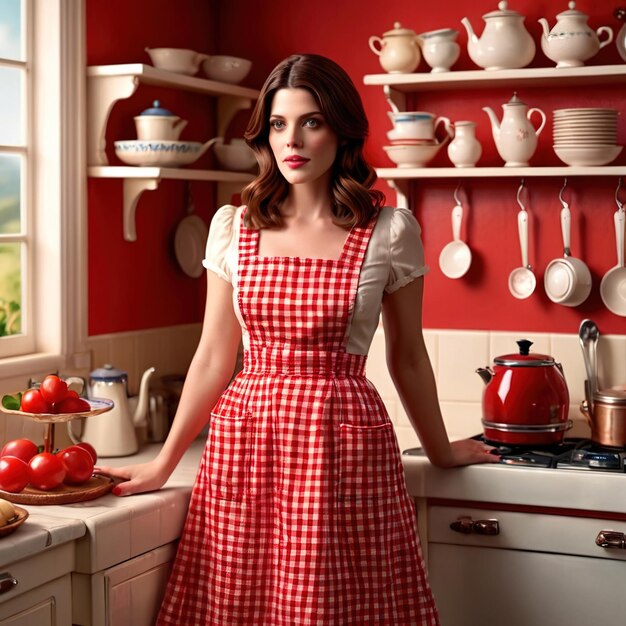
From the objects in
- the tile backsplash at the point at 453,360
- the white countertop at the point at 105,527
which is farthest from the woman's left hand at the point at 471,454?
the white countertop at the point at 105,527

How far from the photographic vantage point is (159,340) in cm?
314

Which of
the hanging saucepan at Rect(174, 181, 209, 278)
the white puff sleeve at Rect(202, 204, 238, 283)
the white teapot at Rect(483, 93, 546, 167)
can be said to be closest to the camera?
the white puff sleeve at Rect(202, 204, 238, 283)

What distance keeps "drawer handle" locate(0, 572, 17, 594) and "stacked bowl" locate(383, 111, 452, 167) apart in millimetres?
1632

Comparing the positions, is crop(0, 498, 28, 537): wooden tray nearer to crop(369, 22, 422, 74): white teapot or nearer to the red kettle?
the red kettle

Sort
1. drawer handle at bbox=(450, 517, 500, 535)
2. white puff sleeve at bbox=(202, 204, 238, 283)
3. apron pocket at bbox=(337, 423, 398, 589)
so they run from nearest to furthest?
apron pocket at bbox=(337, 423, 398, 589) < white puff sleeve at bbox=(202, 204, 238, 283) < drawer handle at bbox=(450, 517, 500, 535)

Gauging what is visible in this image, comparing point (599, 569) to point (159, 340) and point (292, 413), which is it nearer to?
point (292, 413)

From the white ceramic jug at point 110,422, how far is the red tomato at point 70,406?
46cm

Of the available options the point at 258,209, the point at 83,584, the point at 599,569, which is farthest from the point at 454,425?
the point at 83,584

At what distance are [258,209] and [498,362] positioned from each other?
2.81ft

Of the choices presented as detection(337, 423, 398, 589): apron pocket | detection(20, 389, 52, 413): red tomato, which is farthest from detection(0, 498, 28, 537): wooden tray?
detection(337, 423, 398, 589): apron pocket

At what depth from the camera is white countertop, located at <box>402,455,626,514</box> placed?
2375mm

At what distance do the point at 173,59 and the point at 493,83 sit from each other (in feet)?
2.99

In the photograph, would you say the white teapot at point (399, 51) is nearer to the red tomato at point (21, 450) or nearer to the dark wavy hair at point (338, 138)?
the dark wavy hair at point (338, 138)

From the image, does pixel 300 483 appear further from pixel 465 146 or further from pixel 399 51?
pixel 399 51
